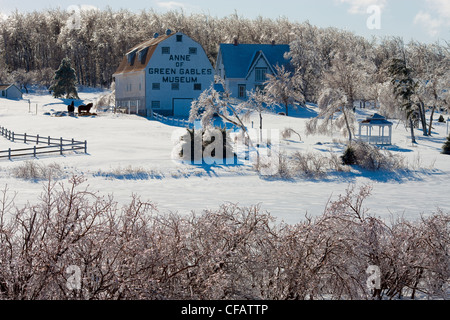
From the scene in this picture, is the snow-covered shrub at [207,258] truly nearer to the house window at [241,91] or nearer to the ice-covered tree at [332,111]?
the ice-covered tree at [332,111]

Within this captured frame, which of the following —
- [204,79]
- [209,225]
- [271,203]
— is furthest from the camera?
[204,79]

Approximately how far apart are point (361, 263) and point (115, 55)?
83.5 metres

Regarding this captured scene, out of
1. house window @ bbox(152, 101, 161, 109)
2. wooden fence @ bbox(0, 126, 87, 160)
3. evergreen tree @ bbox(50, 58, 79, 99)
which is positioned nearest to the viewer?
wooden fence @ bbox(0, 126, 87, 160)

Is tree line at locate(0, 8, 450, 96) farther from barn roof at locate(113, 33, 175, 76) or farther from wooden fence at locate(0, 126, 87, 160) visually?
wooden fence at locate(0, 126, 87, 160)

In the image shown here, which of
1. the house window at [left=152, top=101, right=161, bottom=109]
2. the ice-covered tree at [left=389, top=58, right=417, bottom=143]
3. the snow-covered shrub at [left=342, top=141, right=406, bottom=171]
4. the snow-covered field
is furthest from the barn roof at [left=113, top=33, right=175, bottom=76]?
the snow-covered shrub at [left=342, top=141, right=406, bottom=171]

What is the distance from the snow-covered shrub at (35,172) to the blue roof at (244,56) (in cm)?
3953

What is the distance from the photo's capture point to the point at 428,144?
42.7 m

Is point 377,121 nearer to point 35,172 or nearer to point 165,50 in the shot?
point 165,50

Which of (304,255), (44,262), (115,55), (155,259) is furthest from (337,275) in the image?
(115,55)

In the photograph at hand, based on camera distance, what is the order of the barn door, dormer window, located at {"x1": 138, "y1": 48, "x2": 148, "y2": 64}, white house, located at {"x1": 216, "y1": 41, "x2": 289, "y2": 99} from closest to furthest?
1. the barn door
2. dormer window, located at {"x1": 138, "y1": 48, "x2": 148, "y2": 64}
3. white house, located at {"x1": 216, "y1": 41, "x2": 289, "y2": 99}

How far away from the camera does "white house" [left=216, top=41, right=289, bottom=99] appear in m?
65.5

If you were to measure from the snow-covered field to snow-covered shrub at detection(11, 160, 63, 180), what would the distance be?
0.41 meters

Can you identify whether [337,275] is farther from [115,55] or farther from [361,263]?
[115,55]

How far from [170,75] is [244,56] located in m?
15.1
